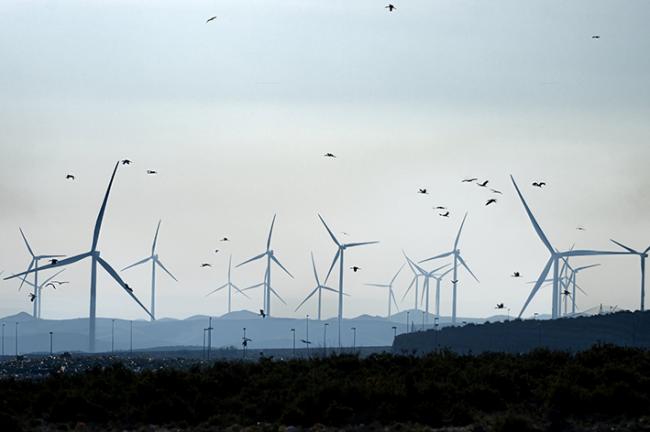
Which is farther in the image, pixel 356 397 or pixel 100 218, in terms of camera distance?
pixel 100 218

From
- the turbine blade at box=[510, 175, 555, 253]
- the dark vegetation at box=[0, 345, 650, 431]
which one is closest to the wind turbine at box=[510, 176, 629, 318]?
the turbine blade at box=[510, 175, 555, 253]

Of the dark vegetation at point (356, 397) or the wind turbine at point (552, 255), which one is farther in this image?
the wind turbine at point (552, 255)

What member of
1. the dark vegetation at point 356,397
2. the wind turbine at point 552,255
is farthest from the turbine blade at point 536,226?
the dark vegetation at point 356,397

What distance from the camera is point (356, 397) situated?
57.8 metres

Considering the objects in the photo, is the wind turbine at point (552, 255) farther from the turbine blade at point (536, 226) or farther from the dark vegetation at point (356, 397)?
the dark vegetation at point (356, 397)

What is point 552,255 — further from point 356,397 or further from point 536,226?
point 356,397

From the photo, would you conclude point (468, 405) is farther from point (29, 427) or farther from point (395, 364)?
point (29, 427)

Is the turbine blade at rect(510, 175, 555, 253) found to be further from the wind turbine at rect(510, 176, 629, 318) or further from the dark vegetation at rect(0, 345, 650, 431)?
the dark vegetation at rect(0, 345, 650, 431)

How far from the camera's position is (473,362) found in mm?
70500

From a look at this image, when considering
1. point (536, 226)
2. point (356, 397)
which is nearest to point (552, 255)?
point (536, 226)

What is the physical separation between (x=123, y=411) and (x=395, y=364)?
16.7m

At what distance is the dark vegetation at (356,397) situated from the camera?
183 ft

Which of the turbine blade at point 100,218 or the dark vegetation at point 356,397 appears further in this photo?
the turbine blade at point 100,218

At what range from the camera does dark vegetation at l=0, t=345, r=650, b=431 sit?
5569 centimetres
